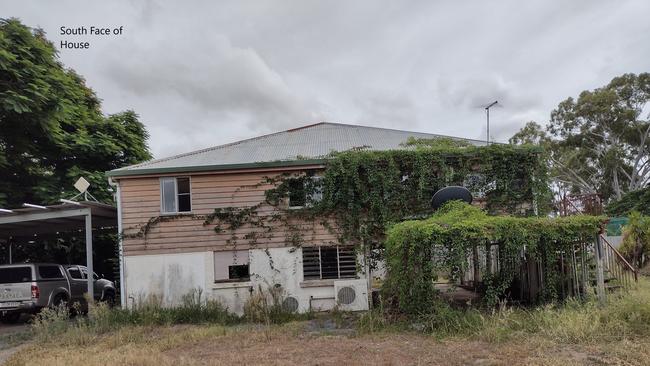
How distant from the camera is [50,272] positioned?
1467 centimetres

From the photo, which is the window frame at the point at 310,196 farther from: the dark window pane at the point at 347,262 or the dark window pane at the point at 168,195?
the dark window pane at the point at 168,195

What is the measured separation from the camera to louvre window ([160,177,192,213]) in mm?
14398

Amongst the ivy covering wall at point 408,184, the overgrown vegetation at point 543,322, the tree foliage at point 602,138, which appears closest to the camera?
the overgrown vegetation at point 543,322

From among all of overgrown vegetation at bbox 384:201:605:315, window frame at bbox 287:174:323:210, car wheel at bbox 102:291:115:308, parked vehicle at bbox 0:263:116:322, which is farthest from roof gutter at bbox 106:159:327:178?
car wheel at bbox 102:291:115:308

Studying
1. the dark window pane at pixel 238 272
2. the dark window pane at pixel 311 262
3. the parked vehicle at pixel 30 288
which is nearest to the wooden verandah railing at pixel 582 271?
the dark window pane at pixel 311 262

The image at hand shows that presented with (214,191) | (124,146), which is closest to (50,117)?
(124,146)

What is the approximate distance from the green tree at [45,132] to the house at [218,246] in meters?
5.08

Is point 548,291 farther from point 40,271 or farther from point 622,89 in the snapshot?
point 622,89

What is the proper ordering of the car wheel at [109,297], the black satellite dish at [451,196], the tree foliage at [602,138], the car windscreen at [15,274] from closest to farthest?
1. the black satellite dish at [451,196]
2. the car windscreen at [15,274]
3. the car wheel at [109,297]
4. the tree foliage at [602,138]

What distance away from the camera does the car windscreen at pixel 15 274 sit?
44.9 ft

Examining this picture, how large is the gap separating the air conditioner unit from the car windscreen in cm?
869

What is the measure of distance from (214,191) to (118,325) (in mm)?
4505

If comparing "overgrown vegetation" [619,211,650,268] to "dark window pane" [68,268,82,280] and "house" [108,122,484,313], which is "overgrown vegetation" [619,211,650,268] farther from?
"dark window pane" [68,268,82,280]

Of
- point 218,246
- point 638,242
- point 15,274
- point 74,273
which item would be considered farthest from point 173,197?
point 638,242
